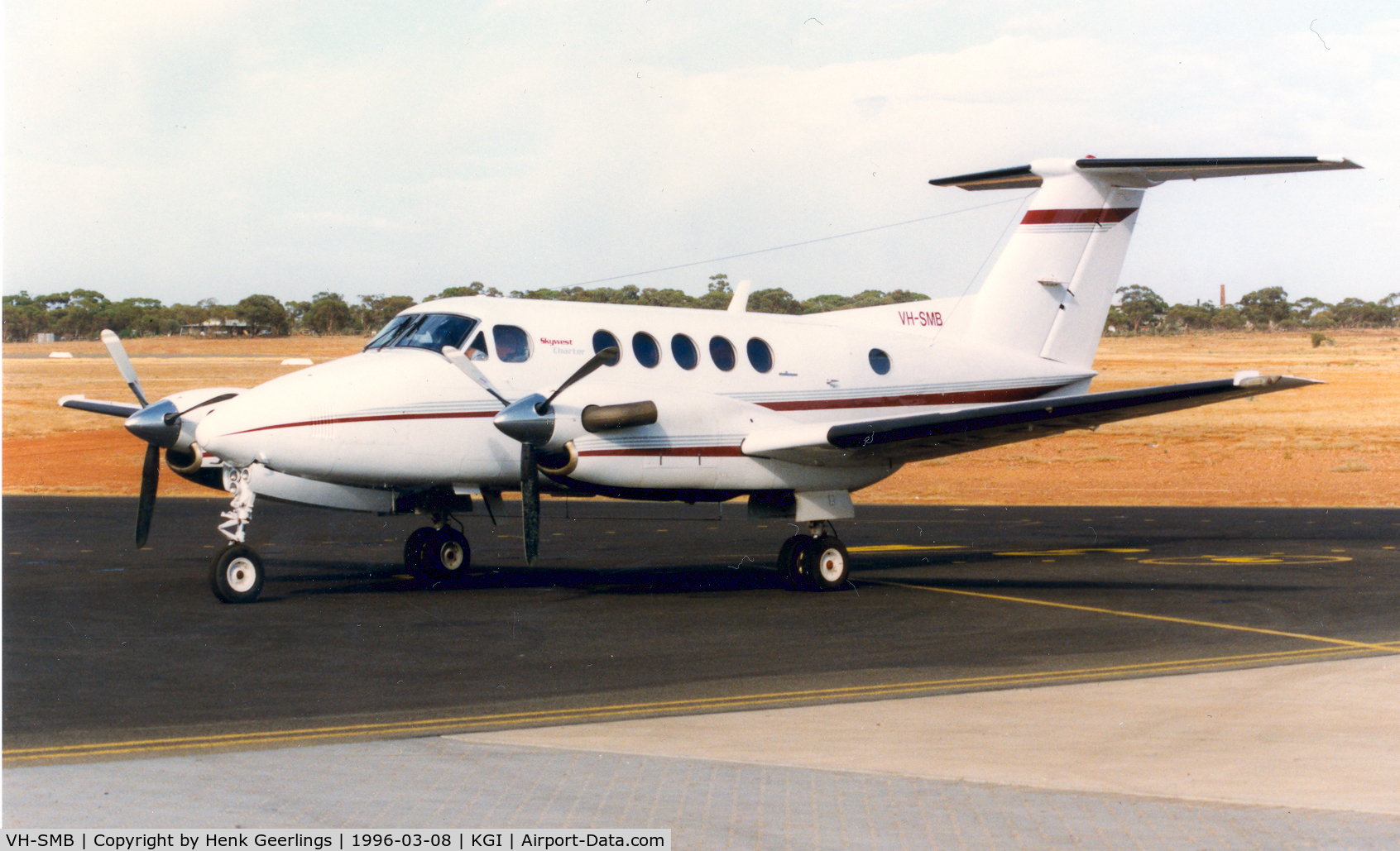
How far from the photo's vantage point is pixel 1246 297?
112 metres

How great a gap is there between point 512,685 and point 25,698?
11.0 feet

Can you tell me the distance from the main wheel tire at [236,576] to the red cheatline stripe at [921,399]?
20.4 ft

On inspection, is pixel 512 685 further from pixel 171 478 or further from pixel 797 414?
pixel 171 478

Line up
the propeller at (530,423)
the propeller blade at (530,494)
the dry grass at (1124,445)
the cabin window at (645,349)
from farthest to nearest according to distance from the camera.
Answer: the dry grass at (1124,445) → the cabin window at (645,349) → the propeller blade at (530,494) → the propeller at (530,423)

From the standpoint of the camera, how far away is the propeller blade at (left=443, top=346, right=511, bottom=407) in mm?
13734

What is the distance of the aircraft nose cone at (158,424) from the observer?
13164 millimetres

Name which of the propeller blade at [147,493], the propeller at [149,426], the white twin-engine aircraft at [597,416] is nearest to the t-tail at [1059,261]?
the white twin-engine aircraft at [597,416]

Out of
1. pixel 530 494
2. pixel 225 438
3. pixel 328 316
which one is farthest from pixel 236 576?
pixel 328 316

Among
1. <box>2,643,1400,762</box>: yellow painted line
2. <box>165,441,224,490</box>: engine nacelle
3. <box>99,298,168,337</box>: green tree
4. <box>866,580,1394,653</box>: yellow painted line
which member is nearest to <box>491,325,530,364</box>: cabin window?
<box>165,441,224,490</box>: engine nacelle

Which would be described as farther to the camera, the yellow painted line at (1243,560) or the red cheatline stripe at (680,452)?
the yellow painted line at (1243,560)

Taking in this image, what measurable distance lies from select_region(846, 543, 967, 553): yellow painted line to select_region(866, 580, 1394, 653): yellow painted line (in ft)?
10.3

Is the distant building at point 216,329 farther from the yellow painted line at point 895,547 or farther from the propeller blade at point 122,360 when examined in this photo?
the propeller blade at point 122,360

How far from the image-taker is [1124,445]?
43.4m

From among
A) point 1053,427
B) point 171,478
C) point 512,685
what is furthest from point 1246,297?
point 512,685
